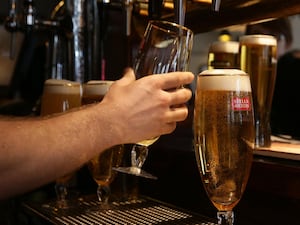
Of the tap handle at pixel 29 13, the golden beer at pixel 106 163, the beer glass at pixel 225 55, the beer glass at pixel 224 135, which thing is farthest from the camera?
the tap handle at pixel 29 13

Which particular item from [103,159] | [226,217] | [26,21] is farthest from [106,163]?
[26,21]

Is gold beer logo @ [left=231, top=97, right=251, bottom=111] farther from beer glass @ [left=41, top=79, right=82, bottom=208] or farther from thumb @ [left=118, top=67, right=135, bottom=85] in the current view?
beer glass @ [left=41, top=79, right=82, bottom=208]

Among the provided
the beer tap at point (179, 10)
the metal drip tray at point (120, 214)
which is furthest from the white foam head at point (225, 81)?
the metal drip tray at point (120, 214)

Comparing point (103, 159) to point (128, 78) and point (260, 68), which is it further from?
point (260, 68)

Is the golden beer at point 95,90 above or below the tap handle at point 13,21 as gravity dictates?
below

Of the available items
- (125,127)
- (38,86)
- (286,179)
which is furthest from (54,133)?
(38,86)

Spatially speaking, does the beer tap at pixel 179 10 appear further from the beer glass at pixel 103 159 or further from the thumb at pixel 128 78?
the beer glass at pixel 103 159

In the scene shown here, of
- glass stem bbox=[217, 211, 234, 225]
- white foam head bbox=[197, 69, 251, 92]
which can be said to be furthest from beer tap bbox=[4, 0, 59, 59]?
glass stem bbox=[217, 211, 234, 225]

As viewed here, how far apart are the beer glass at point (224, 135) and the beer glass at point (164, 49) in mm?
99

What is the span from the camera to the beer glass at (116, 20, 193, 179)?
0.82 m

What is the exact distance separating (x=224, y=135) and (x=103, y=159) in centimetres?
40

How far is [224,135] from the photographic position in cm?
71

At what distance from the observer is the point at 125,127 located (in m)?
0.82

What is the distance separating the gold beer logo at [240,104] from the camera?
72cm
